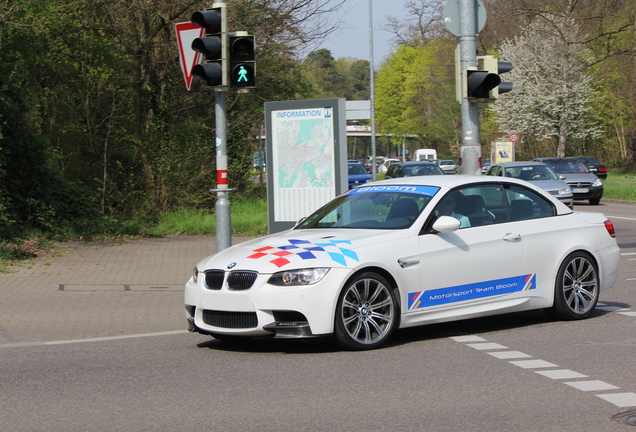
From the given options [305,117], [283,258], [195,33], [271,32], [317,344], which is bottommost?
[317,344]

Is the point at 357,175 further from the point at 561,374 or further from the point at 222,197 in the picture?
the point at 561,374

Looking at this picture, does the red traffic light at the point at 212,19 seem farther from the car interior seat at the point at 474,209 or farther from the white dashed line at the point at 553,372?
the white dashed line at the point at 553,372

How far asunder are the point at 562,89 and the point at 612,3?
75.7 feet

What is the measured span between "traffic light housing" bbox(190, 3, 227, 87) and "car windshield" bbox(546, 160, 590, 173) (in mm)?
23913

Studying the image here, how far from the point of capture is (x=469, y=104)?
13.1 metres

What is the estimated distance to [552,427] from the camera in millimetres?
4988

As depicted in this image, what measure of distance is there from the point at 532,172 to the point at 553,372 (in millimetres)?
19115

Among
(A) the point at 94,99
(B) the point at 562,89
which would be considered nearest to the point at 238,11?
(A) the point at 94,99

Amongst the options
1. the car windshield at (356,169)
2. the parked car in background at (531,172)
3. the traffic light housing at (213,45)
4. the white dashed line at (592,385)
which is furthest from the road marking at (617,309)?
the car windshield at (356,169)

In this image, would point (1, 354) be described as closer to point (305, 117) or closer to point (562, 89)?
point (305, 117)

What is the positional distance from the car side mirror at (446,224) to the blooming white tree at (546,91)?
4967cm

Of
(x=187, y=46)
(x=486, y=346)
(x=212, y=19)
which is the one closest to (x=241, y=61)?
(x=212, y=19)

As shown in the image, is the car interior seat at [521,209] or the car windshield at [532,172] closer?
the car interior seat at [521,209]

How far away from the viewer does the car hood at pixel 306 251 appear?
7.09 m
